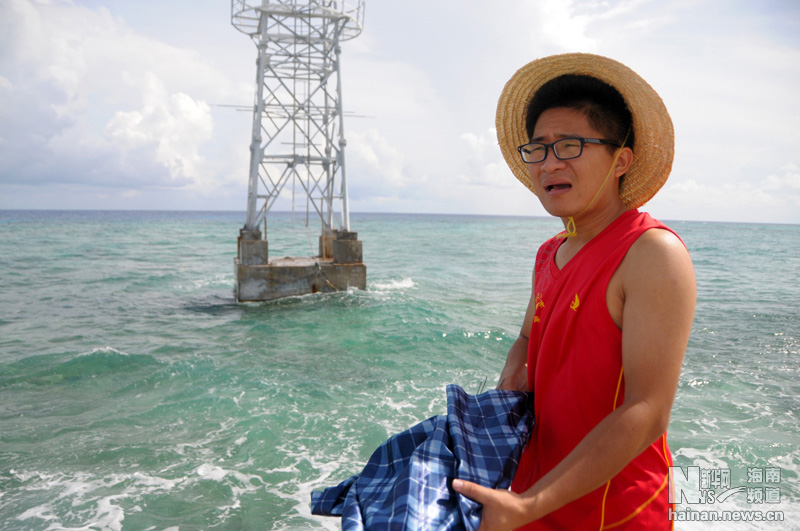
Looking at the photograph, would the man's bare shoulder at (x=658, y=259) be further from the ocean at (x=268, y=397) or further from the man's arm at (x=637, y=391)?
the ocean at (x=268, y=397)

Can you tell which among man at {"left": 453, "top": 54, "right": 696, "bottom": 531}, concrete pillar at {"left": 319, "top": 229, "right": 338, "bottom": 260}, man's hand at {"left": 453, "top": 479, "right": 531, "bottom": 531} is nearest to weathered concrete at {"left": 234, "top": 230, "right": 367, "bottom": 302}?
concrete pillar at {"left": 319, "top": 229, "right": 338, "bottom": 260}

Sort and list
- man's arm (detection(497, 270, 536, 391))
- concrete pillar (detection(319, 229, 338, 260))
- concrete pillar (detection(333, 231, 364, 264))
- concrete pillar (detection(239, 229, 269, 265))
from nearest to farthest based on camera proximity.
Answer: man's arm (detection(497, 270, 536, 391)) < concrete pillar (detection(239, 229, 269, 265)) < concrete pillar (detection(333, 231, 364, 264)) < concrete pillar (detection(319, 229, 338, 260))

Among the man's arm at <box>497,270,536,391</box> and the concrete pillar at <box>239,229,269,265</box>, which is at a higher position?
the man's arm at <box>497,270,536,391</box>

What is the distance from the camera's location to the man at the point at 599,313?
1.22 metres

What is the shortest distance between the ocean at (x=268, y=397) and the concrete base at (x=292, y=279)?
290 millimetres

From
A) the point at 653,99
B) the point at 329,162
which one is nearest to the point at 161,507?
the point at 653,99

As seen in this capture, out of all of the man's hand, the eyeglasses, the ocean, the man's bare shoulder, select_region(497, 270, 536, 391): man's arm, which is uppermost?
the eyeglasses

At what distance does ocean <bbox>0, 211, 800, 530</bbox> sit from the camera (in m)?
4.52

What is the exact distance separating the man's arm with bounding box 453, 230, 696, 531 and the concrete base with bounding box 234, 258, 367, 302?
11794 mm

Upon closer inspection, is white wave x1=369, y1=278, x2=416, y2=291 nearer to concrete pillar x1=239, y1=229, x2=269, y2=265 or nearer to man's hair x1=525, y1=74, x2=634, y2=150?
concrete pillar x1=239, y1=229, x2=269, y2=265

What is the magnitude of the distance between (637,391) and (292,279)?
11911 mm

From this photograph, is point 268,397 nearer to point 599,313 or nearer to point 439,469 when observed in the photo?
point 439,469

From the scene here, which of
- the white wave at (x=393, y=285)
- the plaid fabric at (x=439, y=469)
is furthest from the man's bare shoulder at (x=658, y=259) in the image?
the white wave at (x=393, y=285)

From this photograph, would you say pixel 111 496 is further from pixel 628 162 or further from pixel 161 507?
pixel 628 162
